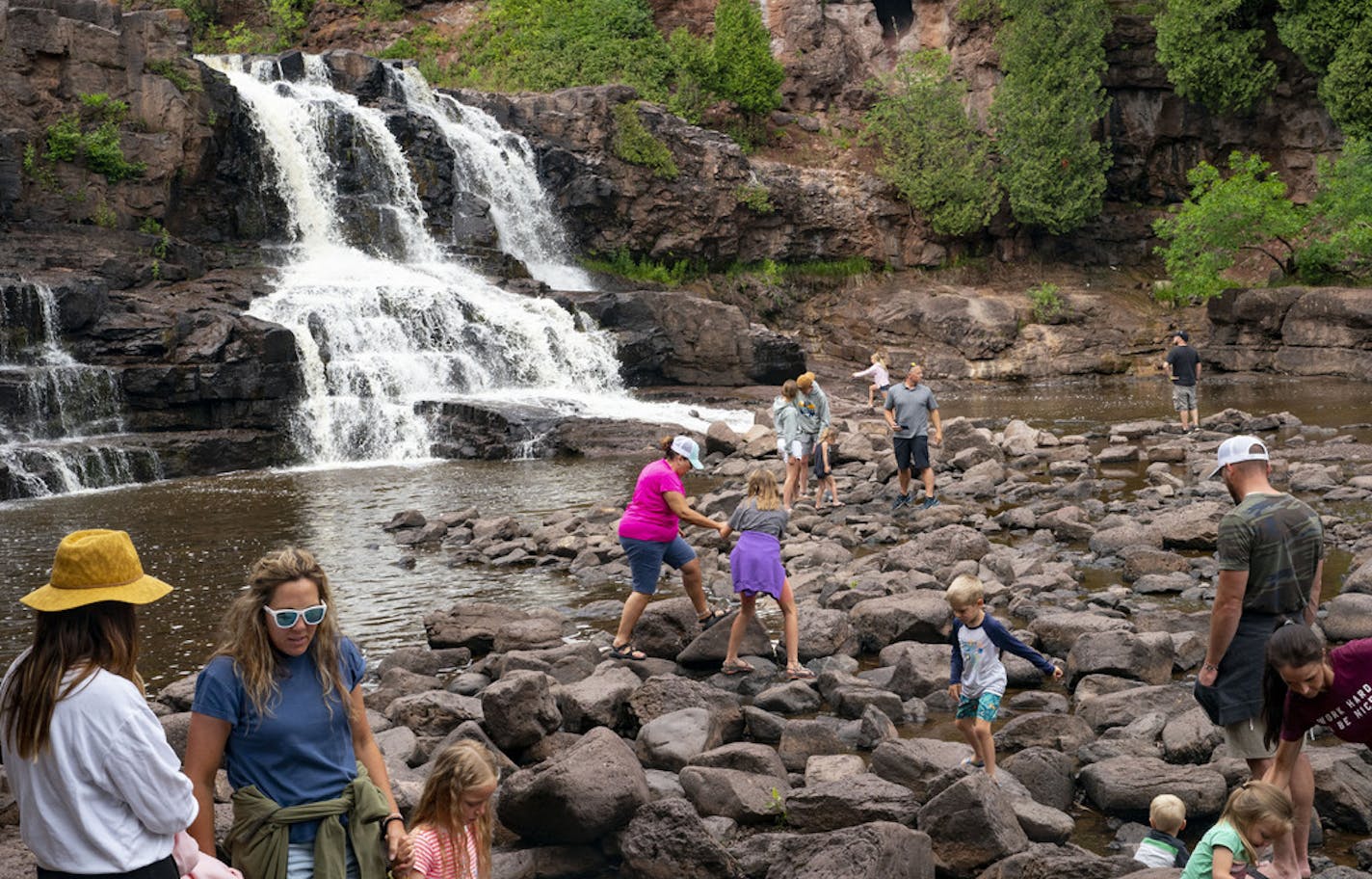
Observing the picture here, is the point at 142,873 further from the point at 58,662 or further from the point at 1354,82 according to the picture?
the point at 1354,82

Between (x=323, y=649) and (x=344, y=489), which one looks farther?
(x=344, y=489)

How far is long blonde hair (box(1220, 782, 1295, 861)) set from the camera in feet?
15.8

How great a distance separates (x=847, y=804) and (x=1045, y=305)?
3914cm

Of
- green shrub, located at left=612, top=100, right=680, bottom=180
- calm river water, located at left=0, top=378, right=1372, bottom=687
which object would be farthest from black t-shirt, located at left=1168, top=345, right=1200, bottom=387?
green shrub, located at left=612, top=100, right=680, bottom=180

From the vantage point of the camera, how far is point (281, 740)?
433 cm

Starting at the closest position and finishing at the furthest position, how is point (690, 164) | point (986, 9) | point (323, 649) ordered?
point (323, 649) < point (690, 164) < point (986, 9)

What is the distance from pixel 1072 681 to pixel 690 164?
37223 millimetres

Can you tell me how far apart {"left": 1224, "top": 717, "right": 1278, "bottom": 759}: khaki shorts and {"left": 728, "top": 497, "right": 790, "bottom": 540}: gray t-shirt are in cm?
404

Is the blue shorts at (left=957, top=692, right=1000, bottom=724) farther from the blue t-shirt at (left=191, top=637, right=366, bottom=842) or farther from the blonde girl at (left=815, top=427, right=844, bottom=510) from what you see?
the blonde girl at (left=815, top=427, right=844, bottom=510)

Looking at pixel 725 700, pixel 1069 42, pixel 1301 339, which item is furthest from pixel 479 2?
pixel 725 700

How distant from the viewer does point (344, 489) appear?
22.4 meters

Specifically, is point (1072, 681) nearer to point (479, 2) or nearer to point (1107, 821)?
point (1107, 821)

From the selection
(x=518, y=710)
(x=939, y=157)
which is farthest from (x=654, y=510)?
(x=939, y=157)

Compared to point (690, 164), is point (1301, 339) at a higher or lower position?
lower
